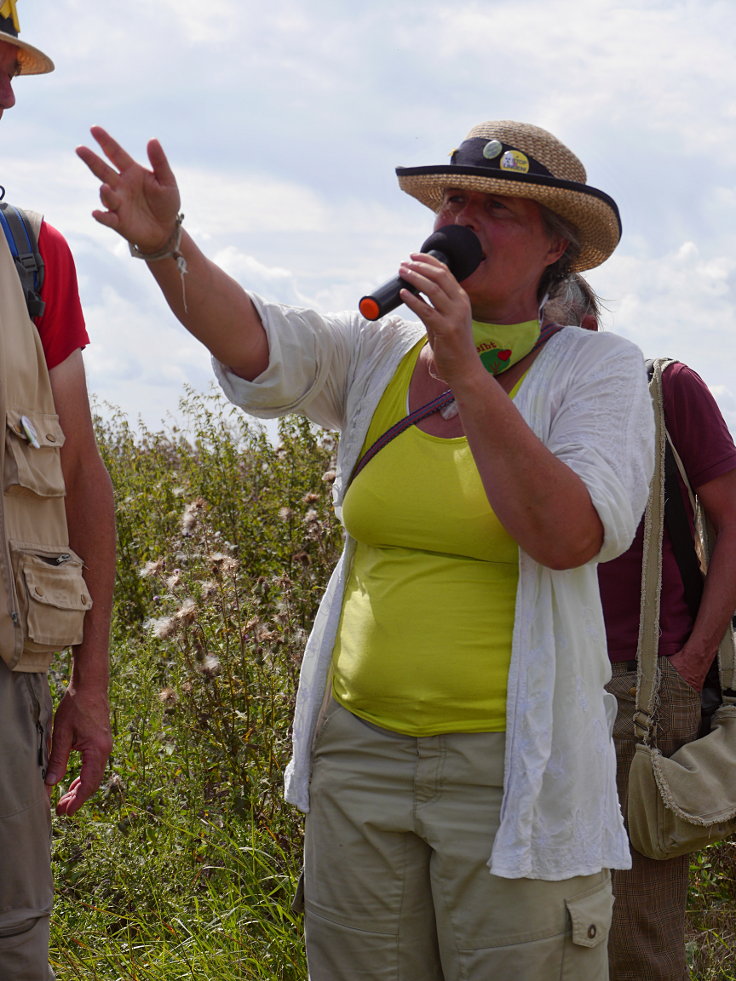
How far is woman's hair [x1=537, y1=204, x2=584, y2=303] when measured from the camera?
2.54 metres

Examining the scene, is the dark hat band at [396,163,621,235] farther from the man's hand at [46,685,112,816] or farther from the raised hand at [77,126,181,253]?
the man's hand at [46,685,112,816]

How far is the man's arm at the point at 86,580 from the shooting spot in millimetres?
2592

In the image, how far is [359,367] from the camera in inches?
102

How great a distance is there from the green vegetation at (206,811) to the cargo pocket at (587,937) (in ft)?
4.60

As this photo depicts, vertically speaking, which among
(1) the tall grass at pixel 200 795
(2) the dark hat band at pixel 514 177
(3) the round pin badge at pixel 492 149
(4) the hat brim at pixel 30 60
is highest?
(4) the hat brim at pixel 30 60

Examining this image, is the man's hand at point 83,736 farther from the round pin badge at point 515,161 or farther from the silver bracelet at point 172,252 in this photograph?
the round pin badge at point 515,161

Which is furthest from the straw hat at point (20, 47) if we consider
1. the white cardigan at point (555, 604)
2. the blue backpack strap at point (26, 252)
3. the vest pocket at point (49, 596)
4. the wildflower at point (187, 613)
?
the wildflower at point (187, 613)

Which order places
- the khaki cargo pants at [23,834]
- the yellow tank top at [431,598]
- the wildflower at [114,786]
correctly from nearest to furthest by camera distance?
the yellow tank top at [431,598] → the khaki cargo pants at [23,834] → the wildflower at [114,786]

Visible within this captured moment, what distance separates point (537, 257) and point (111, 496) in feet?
3.68

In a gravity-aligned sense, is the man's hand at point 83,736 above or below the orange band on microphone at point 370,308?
below

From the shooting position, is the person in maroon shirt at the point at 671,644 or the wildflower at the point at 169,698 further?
the wildflower at the point at 169,698

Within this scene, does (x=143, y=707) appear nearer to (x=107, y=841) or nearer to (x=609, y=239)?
(x=107, y=841)

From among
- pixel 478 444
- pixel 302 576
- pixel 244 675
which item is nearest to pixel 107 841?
pixel 244 675

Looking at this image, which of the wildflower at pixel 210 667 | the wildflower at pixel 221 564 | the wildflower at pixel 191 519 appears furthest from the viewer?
the wildflower at pixel 191 519
